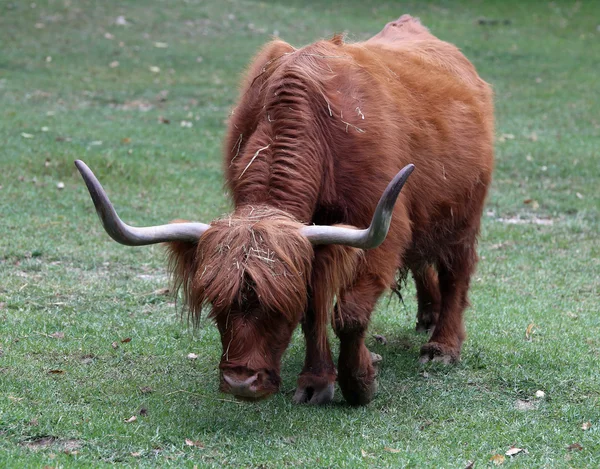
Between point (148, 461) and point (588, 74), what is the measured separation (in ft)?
54.6

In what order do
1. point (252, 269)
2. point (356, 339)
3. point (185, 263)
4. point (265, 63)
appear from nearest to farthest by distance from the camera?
point (252, 269), point (185, 263), point (356, 339), point (265, 63)

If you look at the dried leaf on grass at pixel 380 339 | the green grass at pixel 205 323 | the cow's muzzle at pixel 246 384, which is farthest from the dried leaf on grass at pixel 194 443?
the dried leaf on grass at pixel 380 339

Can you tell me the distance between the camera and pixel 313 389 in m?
5.54

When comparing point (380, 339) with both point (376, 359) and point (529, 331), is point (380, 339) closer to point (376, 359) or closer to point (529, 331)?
point (376, 359)

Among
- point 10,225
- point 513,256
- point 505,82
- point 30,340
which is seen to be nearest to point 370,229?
point 30,340

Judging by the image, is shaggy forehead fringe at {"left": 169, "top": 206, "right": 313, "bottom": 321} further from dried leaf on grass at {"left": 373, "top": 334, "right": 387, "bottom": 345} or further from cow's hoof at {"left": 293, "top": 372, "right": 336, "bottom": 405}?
dried leaf on grass at {"left": 373, "top": 334, "right": 387, "bottom": 345}

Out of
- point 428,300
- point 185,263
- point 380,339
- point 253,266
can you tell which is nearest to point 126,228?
point 185,263

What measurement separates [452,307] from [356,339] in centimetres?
167

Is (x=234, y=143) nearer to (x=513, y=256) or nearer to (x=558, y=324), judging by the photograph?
(x=558, y=324)

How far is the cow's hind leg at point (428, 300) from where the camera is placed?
23.5ft

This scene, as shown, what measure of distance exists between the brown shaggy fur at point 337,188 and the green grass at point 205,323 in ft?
1.68

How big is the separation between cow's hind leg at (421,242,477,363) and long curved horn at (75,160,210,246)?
2.31m

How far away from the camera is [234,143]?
224 inches

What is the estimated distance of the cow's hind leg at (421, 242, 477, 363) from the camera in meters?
6.38
